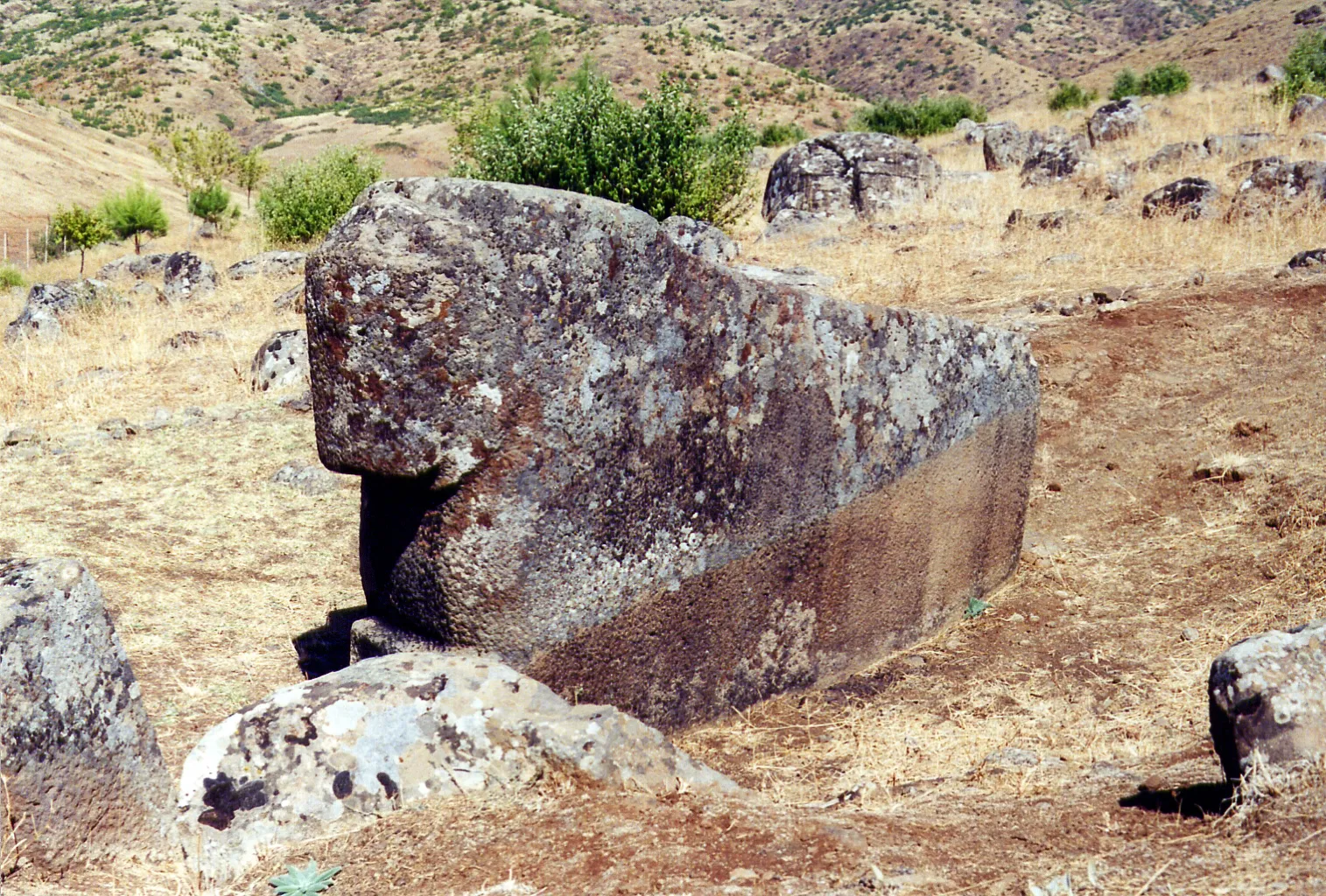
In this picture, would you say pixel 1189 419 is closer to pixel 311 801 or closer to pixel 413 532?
pixel 413 532

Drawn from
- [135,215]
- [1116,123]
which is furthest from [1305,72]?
[135,215]

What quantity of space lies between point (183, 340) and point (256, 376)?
2049mm

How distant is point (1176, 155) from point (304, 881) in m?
16.3

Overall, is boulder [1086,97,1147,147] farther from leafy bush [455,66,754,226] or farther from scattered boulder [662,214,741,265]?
scattered boulder [662,214,741,265]

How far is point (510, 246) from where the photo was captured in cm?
360

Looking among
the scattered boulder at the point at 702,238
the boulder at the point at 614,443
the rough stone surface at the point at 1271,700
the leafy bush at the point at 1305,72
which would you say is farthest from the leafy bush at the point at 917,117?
the rough stone surface at the point at 1271,700

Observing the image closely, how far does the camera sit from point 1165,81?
104 feet

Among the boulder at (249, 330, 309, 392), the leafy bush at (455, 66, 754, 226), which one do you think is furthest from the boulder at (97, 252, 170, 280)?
the boulder at (249, 330, 309, 392)

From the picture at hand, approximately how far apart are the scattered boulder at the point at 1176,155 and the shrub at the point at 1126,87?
1706 centimetres

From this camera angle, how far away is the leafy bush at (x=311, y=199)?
1852 centimetres

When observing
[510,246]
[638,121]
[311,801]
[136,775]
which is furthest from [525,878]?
[638,121]

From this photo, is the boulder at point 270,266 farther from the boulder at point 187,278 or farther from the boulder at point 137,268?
the boulder at point 137,268

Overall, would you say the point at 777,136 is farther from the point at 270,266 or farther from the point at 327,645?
the point at 327,645

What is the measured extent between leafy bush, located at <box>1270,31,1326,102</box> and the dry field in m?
10.7
